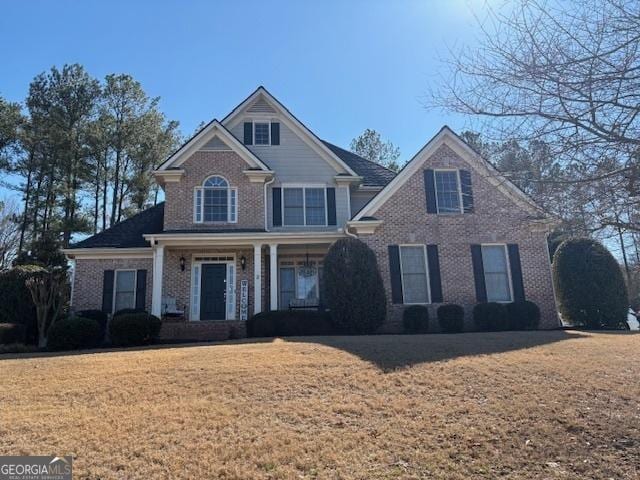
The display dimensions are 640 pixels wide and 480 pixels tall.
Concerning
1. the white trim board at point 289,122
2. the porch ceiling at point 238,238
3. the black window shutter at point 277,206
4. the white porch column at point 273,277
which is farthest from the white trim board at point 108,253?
the white trim board at point 289,122

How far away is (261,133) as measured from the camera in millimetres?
19375

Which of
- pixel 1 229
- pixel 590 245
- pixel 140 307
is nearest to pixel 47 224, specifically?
pixel 1 229

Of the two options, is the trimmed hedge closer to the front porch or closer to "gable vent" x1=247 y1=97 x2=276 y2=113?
the front porch

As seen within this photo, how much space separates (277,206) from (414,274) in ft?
18.8

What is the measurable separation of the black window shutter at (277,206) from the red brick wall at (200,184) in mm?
793

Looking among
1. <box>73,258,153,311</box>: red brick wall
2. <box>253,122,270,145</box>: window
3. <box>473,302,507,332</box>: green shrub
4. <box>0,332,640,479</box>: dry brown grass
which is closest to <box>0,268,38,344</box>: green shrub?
<box>73,258,153,311</box>: red brick wall

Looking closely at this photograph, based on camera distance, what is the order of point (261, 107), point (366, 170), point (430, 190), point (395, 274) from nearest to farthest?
point (395, 274) → point (430, 190) → point (261, 107) → point (366, 170)

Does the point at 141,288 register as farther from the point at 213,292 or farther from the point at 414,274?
the point at 414,274

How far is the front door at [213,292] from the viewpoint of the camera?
16.7m

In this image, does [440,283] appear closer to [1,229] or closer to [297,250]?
[297,250]

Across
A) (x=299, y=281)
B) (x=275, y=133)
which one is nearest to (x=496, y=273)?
(x=299, y=281)

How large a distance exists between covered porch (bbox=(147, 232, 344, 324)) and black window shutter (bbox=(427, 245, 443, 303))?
3.16 meters

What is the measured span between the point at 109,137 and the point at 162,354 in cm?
2336

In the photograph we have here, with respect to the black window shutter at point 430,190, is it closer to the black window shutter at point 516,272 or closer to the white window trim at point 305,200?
the black window shutter at point 516,272
